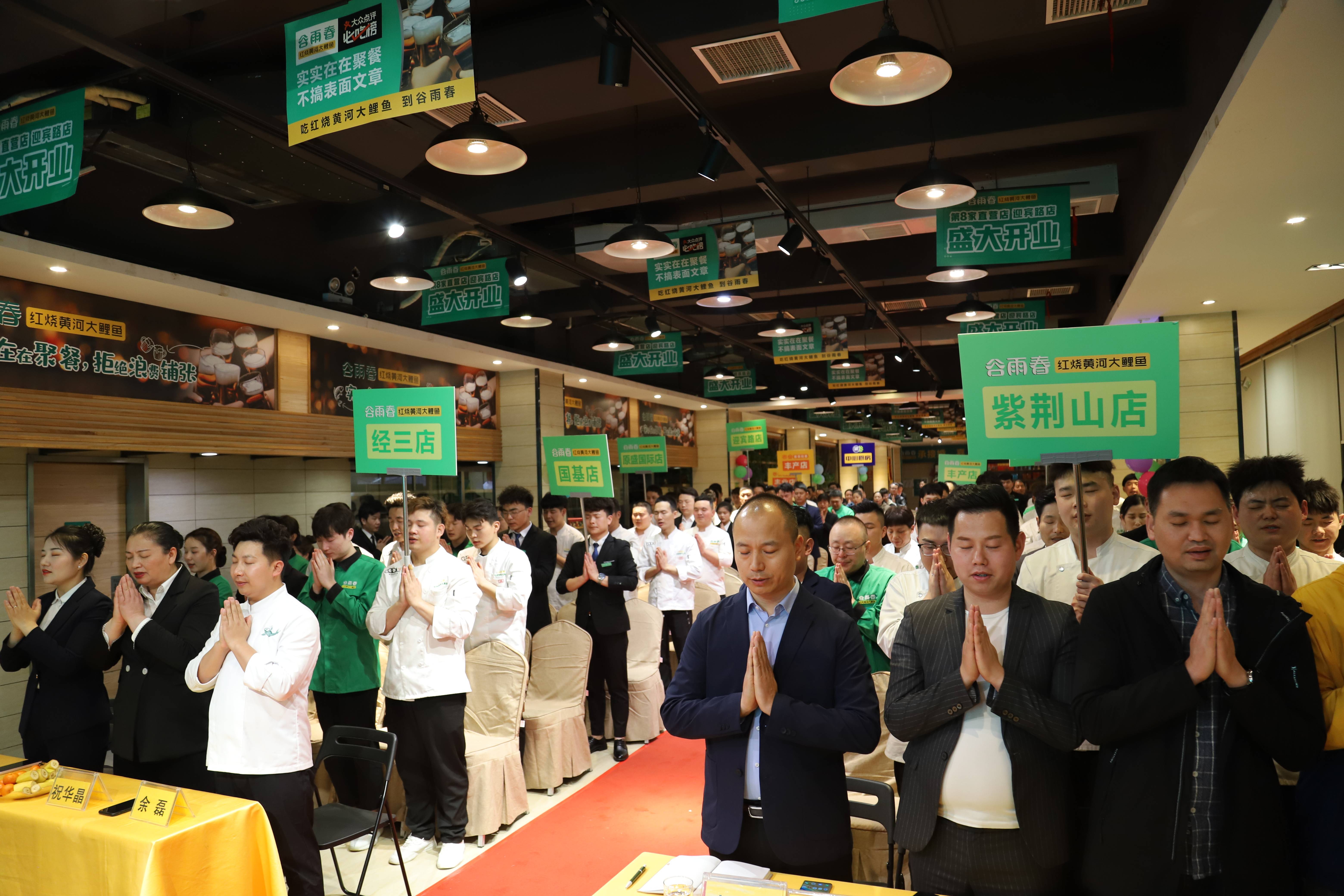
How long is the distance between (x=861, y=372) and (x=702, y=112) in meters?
9.49

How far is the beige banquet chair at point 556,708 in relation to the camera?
535 cm

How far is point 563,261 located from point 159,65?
4157 millimetres

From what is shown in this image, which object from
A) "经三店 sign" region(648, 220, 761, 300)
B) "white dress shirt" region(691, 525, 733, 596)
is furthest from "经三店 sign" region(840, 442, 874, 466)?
"经三店 sign" region(648, 220, 761, 300)

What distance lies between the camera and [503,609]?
5070 millimetres

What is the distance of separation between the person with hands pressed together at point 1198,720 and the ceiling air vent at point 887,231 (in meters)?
6.93

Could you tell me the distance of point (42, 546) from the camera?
262 inches

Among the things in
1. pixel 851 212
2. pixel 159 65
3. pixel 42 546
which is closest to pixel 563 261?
pixel 851 212

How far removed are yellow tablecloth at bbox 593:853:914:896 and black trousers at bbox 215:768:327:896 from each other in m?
1.88

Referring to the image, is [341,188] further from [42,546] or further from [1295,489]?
[1295,489]

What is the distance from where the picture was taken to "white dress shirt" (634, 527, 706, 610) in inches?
289

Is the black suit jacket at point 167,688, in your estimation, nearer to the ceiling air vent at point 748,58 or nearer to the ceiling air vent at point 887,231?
the ceiling air vent at point 748,58

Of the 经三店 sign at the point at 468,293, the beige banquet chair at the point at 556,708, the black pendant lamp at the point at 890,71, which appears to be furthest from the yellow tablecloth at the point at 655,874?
the 经三店 sign at the point at 468,293

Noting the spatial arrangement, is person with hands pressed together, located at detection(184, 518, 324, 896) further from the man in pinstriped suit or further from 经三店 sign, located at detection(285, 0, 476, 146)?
the man in pinstriped suit

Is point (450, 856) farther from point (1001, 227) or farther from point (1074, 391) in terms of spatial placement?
point (1001, 227)
